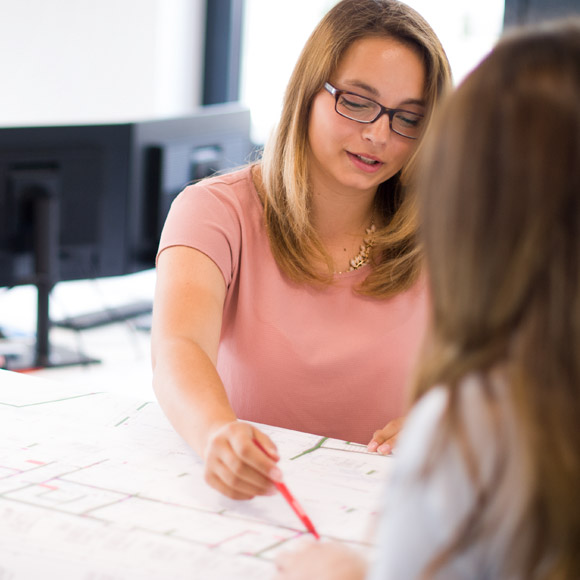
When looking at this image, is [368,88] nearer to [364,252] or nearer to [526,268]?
[364,252]

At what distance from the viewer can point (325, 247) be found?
1530mm

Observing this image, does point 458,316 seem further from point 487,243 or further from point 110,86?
point 110,86

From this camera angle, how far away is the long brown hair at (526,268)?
1.85 ft

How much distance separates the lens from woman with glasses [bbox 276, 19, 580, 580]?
56cm

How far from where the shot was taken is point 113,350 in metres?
2.87

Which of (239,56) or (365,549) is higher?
(239,56)

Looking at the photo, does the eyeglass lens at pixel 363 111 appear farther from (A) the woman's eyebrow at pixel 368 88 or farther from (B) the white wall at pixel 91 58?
(B) the white wall at pixel 91 58

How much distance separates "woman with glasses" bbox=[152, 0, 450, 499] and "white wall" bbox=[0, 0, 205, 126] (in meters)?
2.24

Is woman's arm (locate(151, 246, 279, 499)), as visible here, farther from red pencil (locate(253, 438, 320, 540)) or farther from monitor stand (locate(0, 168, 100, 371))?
monitor stand (locate(0, 168, 100, 371))

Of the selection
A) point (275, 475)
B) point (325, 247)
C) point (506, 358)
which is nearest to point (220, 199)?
point (325, 247)

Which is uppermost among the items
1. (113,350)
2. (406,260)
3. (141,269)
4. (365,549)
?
(406,260)

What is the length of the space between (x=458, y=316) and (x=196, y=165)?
220 cm

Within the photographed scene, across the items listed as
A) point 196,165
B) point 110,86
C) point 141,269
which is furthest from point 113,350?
point 110,86

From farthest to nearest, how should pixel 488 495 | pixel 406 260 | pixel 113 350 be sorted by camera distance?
pixel 113 350, pixel 406 260, pixel 488 495
